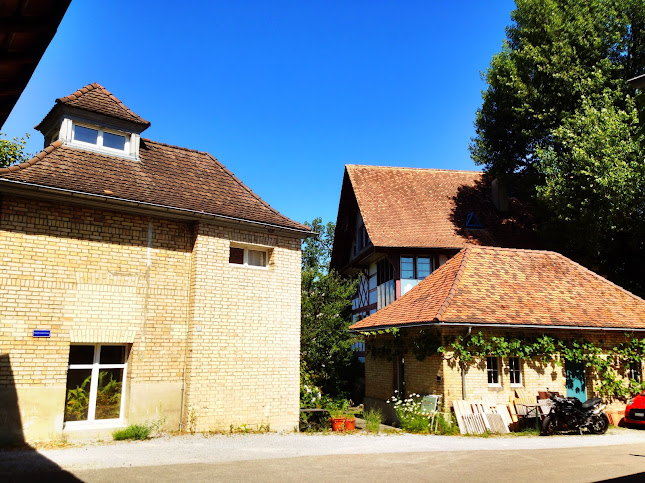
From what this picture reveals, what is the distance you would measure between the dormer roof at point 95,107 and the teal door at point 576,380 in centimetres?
1416

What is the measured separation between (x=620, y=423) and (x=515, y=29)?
56.4 ft

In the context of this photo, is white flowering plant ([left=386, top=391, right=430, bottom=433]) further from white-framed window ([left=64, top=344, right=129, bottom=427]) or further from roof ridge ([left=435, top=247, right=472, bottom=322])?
white-framed window ([left=64, top=344, right=129, bottom=427])

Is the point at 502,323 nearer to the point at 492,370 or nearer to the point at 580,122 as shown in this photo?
the point at 492,370

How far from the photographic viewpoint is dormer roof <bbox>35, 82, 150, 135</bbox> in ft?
39.3

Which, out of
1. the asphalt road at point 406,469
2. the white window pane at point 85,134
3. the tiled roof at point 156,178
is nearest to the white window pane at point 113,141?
the white window pane at point 85,134

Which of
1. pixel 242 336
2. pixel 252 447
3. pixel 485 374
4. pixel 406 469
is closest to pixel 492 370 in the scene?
pixel 485 374

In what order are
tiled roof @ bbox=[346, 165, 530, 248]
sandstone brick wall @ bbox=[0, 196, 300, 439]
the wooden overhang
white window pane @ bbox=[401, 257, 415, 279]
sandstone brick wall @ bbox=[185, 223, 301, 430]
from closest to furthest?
the wooden overhang, sandstone brick wall @ bbox=[0, 196, 300, 439], sandstone brick wall @ bbox=[185, 223, 301, 430], white window pane @ bbox=[401, 257, 415, 279], tiled roof @ bbox=[346, 165, 530, 248]

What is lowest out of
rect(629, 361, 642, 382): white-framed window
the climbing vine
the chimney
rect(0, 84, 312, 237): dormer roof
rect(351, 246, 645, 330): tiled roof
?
rect(629, 361, 642, 382): white-framed window

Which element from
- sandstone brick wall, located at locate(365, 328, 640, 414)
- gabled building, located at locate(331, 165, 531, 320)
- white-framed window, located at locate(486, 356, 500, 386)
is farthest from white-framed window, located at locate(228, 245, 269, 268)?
gabled building, located at locate(331, 165, 531, 320)

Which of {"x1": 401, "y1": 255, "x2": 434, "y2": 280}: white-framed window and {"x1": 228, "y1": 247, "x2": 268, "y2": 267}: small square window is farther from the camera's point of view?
{"x1": 401, "y1": 255, "x2": 434, "y2": 280}: white-framed window

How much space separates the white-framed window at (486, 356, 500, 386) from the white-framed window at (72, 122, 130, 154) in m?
11.6

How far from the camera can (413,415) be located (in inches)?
543

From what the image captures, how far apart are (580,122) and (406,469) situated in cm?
1586

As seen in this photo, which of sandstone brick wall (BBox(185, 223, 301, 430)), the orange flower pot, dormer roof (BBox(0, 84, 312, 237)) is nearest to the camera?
dormer roof (BBox(0, 84, 312, 237))
